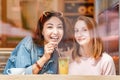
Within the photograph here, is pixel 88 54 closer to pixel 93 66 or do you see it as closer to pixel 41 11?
pixel 93 66

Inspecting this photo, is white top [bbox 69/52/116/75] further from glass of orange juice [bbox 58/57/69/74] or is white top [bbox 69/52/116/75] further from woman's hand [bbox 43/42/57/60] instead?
woman's hand [bbox 43/42/57/60]

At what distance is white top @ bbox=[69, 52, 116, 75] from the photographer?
244 cm

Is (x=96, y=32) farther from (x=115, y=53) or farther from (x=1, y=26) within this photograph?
(x=1, y=26)

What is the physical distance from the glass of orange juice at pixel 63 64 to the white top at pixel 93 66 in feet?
0.13

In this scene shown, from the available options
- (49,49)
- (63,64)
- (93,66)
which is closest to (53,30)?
(49,49)

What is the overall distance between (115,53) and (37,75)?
686 millimetres

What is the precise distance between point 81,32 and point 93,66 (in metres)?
0.31

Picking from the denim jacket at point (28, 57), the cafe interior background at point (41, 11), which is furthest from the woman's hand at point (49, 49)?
the cafe interior background at point (41, 11)

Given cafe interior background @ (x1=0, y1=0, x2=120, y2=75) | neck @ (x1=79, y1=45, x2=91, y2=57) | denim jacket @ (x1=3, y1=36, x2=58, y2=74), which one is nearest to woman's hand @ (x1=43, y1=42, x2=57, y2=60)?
denim jacket @ (x1=3, y1=36, x2=58, y2=74)

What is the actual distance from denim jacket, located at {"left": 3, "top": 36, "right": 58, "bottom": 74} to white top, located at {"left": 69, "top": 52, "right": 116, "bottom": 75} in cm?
16

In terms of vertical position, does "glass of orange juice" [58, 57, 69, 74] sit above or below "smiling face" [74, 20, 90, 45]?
below

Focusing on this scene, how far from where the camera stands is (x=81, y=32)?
2.45 meters

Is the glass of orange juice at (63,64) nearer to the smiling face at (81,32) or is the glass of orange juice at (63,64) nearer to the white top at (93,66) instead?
the white top at (93,66)

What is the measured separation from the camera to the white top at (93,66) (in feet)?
8.02
